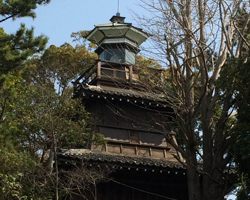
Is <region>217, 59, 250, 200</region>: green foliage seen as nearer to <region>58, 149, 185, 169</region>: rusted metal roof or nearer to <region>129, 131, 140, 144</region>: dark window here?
<region>58, 149, 185, 169</region>: rusted metal roof

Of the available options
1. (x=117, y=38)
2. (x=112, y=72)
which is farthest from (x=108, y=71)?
(x=117, y=38)

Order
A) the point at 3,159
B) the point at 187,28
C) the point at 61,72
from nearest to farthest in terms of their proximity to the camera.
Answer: the point at 187,28, the point at 3,159, the point at 61,72

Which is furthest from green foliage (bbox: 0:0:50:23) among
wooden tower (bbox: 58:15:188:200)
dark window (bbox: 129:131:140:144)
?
dark window (bbox: 129:131:140:144)

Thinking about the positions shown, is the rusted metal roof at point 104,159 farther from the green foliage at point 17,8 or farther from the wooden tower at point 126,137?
the green foliage at point 17,8

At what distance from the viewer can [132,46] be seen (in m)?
20.3

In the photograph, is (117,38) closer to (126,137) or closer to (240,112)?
(126,137)

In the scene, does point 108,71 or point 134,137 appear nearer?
point 134,137

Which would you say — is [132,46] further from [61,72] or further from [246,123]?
[246,123]

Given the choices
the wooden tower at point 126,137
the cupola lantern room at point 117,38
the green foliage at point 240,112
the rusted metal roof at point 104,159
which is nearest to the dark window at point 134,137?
the wooden tower at point 126,137

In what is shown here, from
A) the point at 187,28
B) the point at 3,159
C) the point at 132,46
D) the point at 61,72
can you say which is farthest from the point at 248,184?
the point at 61,72

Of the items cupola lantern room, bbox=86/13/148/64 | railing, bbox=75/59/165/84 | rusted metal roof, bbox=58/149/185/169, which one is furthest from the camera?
cupola lantern room, bbox=86/13/148/64

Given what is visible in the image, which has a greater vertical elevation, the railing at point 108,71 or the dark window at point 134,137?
the railing at point 108,71

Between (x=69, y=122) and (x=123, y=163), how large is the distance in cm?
211

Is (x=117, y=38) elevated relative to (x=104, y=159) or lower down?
elevated
